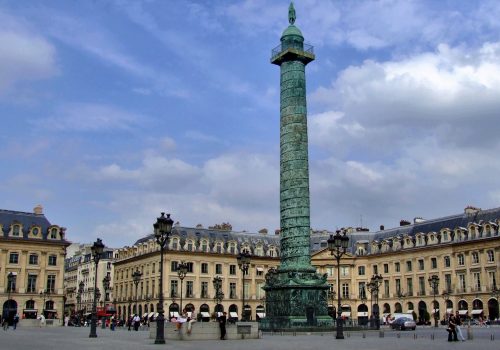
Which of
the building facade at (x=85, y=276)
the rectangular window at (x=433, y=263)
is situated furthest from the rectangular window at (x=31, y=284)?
the rectangular window at (x=433, y=263)

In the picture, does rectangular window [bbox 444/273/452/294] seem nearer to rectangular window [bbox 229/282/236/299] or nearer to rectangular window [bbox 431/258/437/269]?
rectangular window [bbox 431/258/437/269]

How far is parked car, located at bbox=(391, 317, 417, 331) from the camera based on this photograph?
37.1 meters

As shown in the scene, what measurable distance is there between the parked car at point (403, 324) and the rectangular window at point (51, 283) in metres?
33.2

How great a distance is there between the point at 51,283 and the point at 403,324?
34.3 meters

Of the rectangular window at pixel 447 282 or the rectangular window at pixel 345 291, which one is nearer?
the rectangular window at pixel 447 282

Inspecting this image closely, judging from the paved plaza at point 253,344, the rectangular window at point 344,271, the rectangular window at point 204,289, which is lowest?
the paved plaza at point 253,344

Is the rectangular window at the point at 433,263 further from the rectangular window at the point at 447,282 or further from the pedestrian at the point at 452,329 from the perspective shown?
the pedestrian at the point at 452,329

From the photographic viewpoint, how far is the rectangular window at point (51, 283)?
187 ft

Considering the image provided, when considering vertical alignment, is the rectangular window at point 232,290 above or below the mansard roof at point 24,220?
below

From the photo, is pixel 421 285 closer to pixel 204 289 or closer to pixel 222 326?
pixel 204 289

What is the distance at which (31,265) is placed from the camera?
56000mm

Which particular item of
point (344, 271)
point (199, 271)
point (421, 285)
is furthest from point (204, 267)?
point (421, 285)

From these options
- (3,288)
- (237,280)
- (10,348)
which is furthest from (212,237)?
(10,348)

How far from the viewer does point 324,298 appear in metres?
32.8
